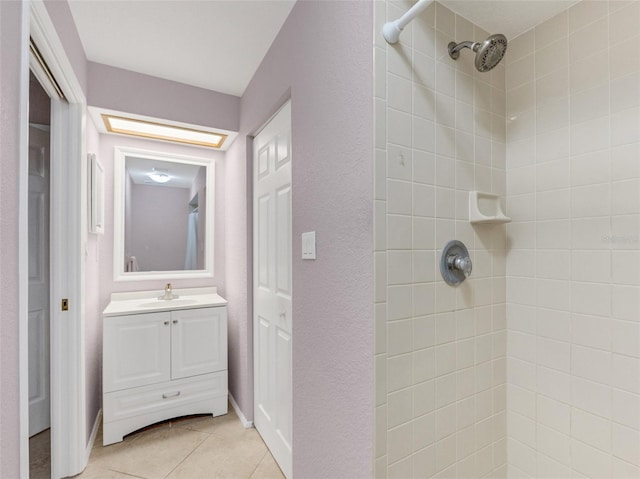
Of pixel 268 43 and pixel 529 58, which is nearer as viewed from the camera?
pixel 529 58

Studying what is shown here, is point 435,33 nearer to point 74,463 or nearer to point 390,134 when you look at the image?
point 390,134

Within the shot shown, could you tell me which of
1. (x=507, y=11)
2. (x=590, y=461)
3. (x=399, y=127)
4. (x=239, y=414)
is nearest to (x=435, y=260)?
(x=399, y=127)

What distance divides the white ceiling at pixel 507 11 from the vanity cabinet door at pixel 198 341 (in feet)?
7.32

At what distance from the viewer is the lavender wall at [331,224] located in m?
1.01

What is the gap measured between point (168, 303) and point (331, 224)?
1.71 m

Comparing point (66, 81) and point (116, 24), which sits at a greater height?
point (116, 24)

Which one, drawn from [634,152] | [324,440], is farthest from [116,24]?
[634,152]

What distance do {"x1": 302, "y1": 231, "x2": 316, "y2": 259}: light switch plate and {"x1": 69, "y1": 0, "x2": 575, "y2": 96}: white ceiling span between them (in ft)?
3.28

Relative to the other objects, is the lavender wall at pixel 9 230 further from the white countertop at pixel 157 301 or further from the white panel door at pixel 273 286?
the white countertop at pixel 157 301

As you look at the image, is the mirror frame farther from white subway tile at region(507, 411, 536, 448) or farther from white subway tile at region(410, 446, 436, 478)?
white subway tile at region(507, 411, 536, 448)

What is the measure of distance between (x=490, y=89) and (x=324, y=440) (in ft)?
5.20

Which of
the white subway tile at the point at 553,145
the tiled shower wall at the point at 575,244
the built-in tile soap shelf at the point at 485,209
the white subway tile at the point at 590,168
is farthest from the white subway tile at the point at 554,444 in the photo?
the white subway tile at the point at 553,145

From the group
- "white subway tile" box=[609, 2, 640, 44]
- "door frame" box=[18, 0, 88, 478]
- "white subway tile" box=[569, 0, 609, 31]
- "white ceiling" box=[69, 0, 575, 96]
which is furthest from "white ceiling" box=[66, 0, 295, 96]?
"white subway tile" box=[609, 2, 640, 44]

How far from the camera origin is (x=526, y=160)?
129cm
